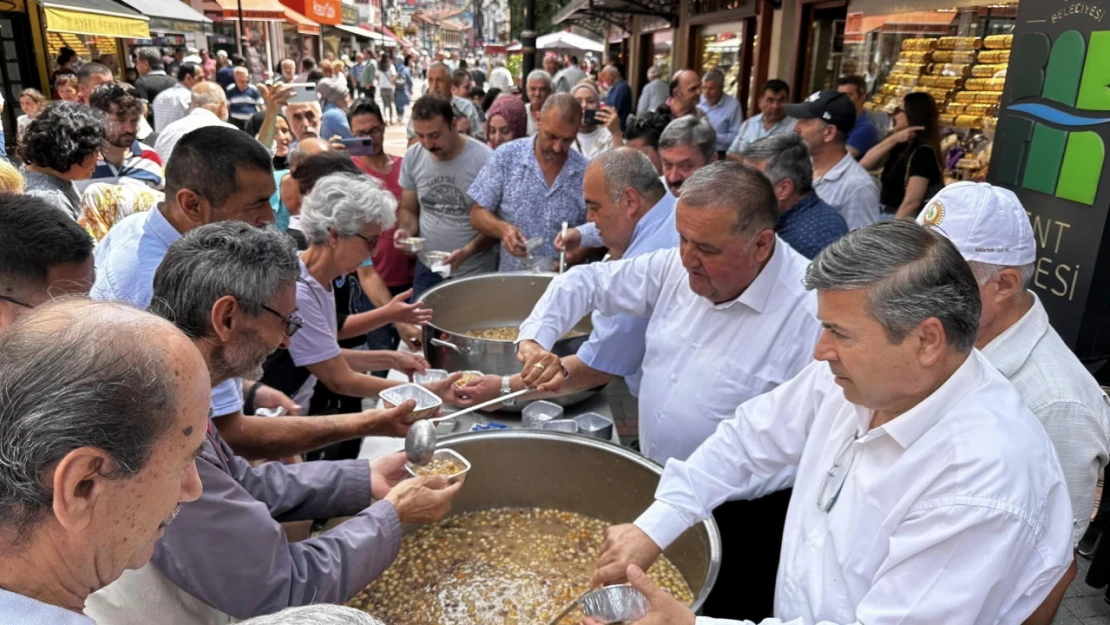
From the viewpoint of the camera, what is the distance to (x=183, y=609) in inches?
60.2

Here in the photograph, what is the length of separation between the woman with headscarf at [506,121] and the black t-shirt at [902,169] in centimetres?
318

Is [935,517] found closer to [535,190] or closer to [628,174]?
[628,174]

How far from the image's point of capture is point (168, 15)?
1124 cm

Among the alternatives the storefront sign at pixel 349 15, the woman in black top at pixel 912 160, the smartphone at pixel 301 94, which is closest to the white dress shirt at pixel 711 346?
the woman in black top at pixel 912 160

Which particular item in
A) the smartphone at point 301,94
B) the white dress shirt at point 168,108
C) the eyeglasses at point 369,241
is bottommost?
the eyeglasses at point 369,241

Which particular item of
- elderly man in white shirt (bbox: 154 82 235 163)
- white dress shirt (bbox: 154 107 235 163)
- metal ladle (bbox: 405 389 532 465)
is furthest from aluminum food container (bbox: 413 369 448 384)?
white dress shirt (bbox: 154 107 235 163)

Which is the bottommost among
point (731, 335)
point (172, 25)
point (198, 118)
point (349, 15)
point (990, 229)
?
point (731, 335)

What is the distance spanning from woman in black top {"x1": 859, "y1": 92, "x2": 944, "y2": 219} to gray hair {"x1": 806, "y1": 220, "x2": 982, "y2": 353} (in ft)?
12.7

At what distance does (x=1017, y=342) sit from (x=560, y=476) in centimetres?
143

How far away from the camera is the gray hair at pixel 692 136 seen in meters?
4.07

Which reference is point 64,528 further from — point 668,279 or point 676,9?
point 676,9

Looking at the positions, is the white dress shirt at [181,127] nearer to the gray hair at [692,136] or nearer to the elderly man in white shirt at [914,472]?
the gray hair at [692,136]

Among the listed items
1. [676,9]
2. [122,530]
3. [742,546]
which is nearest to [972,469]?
[742,546]

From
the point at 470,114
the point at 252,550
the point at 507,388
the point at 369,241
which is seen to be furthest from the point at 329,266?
the point at 470,114
